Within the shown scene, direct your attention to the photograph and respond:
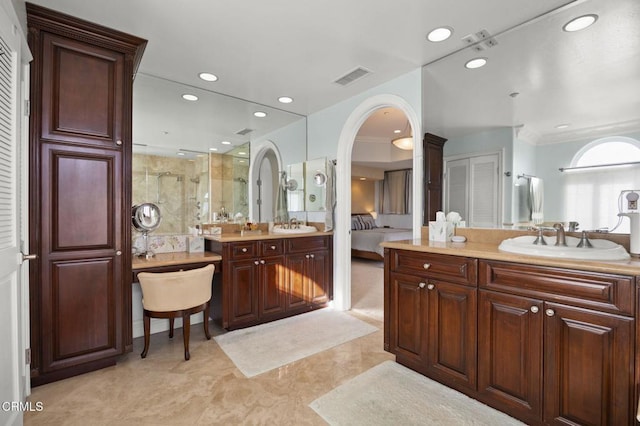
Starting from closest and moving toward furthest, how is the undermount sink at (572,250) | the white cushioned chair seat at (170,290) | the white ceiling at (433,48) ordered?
the undermount sink at (572,250) → the white ceiling at (433,48) → the white cushioned chair seat at (170,290)

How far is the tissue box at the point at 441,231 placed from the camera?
2426 millimetres

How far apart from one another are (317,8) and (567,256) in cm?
211

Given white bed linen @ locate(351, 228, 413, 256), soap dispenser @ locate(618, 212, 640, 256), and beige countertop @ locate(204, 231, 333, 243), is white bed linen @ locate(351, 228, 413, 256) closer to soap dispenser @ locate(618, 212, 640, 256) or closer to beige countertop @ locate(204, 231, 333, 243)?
beige countertop @ locate(204, 231, 333, 243)

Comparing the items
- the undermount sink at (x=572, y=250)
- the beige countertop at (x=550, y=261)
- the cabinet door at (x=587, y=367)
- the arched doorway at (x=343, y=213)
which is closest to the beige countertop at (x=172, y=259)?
the arched doorway at (x=343, y=213)

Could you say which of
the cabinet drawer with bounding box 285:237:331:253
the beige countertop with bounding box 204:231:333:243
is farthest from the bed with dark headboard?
the beige countertop with bounding box 204:231:333:243

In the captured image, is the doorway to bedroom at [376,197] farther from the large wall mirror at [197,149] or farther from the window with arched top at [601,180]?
the window with arched top at [601,180]

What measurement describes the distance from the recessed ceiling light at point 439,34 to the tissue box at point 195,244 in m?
2.83

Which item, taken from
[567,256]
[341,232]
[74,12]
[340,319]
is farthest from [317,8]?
[340,319]

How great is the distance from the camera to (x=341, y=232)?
12.0ft

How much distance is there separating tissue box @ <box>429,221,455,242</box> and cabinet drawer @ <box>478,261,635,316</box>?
648mm

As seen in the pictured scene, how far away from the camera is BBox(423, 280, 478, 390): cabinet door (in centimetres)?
183

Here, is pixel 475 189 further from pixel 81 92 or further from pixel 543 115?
pixel 81 92

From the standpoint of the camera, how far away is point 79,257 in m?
2.13

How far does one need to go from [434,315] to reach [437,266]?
0.34 meters
